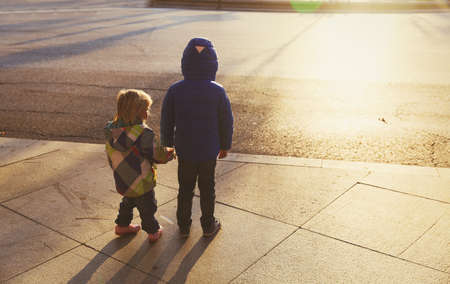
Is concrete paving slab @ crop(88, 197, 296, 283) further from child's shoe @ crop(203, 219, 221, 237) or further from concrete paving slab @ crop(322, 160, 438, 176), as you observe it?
concrete paving slab @ crop(322, 160, 438, 176)

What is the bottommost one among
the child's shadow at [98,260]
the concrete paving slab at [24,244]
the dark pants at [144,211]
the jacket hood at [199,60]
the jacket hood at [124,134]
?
the concrete paving slab at [24,244]

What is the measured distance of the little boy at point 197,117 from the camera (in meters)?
3.82

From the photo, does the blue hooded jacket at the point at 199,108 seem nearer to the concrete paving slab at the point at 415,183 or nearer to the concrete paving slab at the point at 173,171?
the concrete paving slab at the point at 173,171

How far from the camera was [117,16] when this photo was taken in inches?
795

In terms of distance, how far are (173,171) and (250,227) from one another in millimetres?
1523

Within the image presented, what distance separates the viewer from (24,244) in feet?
13.4

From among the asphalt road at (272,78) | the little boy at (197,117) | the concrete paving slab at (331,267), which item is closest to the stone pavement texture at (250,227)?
the concrete paving slab at (331,267)

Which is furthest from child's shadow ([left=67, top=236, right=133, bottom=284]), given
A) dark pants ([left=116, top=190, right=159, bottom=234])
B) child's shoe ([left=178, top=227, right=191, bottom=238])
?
child's shoe ([left=178, top=227, right=191, bottom=238])

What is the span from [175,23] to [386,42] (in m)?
7.54

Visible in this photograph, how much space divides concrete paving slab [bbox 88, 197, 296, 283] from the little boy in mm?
435

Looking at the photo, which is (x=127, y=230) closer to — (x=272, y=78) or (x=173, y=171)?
(x=173, y=171)

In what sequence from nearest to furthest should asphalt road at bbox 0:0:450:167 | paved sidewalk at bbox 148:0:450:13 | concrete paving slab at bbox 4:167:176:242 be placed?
concrete paving slab at bbox 4:167:176:242 < asphalt road at bbox 0:0:450:167 < paved sidewalk at bbox 148:0:450:13

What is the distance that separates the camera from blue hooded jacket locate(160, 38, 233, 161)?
150 inches

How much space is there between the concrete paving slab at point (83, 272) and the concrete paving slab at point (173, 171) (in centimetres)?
149
